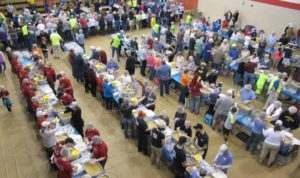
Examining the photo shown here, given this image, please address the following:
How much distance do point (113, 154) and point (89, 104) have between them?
10.2ft

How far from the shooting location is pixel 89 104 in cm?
1155

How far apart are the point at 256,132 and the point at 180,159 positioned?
9.76 ft

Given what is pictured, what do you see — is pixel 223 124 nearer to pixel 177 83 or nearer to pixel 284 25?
pixel 177 83

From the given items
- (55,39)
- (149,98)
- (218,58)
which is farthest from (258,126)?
(55,39)

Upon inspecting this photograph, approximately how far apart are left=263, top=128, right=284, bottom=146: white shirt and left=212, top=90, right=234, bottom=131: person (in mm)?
1458

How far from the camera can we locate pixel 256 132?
8.79 meters

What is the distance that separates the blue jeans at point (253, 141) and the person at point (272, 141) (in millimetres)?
387

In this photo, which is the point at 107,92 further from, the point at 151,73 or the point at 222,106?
the point at 222,106

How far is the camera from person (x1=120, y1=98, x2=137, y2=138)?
896cm

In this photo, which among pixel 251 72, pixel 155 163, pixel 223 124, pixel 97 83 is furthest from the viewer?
pixel 251 72

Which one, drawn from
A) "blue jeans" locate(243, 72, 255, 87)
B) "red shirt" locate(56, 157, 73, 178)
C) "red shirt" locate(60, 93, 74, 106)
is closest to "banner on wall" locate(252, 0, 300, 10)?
"blue jeans" locate(243, 72, 255, 87)

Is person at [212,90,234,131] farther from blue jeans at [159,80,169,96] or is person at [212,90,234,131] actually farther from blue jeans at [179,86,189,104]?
blue jeans at [159,80,169,96]

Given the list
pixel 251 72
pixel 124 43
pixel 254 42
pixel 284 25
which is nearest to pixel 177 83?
pixel 251 72

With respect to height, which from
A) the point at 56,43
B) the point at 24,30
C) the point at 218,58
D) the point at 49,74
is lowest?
the point at 218,58
